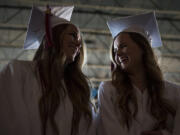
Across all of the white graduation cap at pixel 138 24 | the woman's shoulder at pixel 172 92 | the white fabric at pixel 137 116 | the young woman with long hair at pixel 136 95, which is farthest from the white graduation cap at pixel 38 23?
the woman's shoulder at pixel 172 92

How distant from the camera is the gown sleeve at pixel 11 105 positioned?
6.51ft

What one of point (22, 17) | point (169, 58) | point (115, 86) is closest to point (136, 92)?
point (115, 86)

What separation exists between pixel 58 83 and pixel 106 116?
0.49 meters

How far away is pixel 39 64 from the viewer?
233cm

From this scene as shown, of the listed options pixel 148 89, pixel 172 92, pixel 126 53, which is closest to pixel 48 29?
pixel 126 53

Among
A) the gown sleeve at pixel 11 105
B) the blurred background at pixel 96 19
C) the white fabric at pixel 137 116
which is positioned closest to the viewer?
the gown sleeve at pixel 11 105

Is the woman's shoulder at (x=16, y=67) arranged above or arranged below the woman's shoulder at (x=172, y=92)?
above

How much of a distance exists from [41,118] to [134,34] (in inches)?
47.3

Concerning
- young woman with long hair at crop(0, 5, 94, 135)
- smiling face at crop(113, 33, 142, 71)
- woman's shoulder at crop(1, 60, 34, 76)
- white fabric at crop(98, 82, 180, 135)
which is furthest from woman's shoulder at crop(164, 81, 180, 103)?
woman's shoulder at crop(1, 60, 34, 76)

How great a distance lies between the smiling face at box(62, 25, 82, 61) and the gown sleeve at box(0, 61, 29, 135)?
52 centimetres

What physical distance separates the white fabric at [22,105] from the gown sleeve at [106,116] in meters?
0.18

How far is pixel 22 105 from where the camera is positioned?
6.69 ft

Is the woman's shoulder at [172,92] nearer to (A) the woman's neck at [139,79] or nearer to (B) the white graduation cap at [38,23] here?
(A) the woman's neck at [139,79]

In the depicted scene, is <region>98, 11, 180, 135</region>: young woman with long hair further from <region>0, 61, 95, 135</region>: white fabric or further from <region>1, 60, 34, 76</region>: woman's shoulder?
<region>1, 60, 34, 76</region>: woman's shoulder
